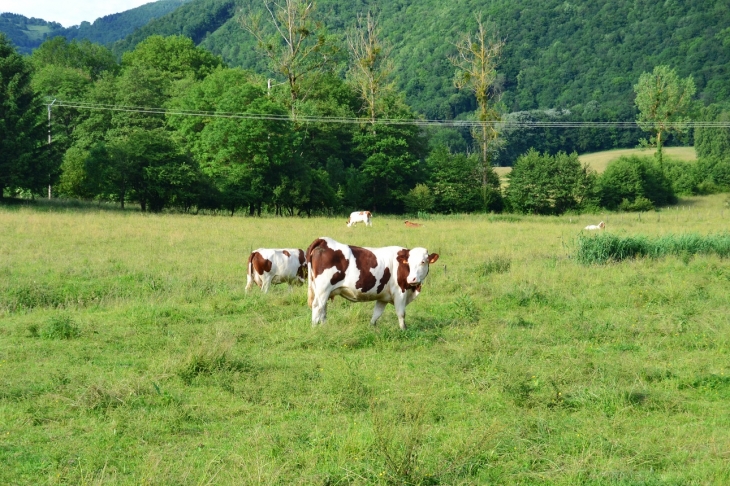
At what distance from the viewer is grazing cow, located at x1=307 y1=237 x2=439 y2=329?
13.0 metres

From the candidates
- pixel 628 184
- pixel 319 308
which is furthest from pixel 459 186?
pixel 319 308

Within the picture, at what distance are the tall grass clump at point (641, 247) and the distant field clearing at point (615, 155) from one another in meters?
68.7

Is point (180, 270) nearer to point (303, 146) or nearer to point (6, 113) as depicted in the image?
point (6, 113)

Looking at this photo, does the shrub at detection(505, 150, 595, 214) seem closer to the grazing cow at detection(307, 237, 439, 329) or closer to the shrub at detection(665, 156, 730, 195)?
the shrub at detection(665, 156, 730, 195)

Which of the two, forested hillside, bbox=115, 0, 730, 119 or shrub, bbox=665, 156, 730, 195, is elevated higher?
forested hillside, bbox=115, 0, 730, 119

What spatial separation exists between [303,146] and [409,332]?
164 ft

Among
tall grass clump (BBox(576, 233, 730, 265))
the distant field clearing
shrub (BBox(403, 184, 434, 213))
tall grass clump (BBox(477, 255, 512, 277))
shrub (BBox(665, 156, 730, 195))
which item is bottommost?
tall grass clump (BBox(477, 255, 512, 277))

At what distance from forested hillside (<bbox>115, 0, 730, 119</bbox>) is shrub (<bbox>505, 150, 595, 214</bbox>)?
2198 inches

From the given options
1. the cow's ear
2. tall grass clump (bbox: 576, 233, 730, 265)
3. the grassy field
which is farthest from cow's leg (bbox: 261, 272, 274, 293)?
tall grass clump (bbox: 576, 233, 730, 265)

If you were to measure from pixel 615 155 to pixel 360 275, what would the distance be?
9856cm

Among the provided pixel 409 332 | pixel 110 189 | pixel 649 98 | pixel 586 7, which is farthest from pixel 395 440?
pixel 586 7

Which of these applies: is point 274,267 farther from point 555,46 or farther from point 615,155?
point 555,46

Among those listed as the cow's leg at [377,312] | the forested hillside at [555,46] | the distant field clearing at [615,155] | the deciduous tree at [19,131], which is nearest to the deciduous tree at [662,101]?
the distant field clearing at [615,155]

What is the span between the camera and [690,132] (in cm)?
11275
